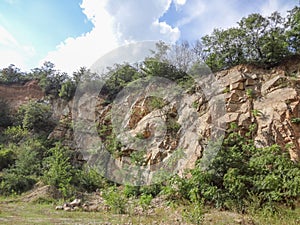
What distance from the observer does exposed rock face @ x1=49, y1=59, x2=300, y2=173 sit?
25.5 ft

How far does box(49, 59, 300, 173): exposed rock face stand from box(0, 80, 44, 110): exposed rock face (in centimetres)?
951

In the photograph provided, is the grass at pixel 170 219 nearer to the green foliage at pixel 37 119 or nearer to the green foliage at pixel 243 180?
the green foliage at pixel 243 180

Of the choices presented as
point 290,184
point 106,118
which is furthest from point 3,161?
point 290,184

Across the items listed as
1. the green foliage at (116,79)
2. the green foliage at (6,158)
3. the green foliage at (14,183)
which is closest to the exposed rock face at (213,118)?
the green foliage at (116,79)

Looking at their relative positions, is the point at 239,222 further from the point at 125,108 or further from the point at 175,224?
the point at 125,108

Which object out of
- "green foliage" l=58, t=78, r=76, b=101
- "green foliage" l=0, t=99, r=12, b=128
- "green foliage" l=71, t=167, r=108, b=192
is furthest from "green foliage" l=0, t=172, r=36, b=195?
"green foliage" l=0, t=99, r=12, b=128

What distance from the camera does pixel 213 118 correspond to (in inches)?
348

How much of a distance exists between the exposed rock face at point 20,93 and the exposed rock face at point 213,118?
31.2 feet

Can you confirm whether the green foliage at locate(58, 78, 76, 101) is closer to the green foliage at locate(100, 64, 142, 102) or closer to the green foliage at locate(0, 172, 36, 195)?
the green foliage at locate(100, 64, 142, 102)

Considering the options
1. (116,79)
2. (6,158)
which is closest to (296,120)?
(116,79)

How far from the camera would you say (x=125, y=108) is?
1287 centimetres

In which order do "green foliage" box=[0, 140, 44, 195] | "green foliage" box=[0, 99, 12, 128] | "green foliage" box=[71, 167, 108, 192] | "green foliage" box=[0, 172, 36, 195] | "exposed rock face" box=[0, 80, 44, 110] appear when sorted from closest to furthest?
"green foliage" box=[0, 172, 36, 195]
"green foliage" box=[0, 140, 44, 195]
"green foliage" box=[71, 167, 108, 192]
"green foliage" box=[0, 99, 12, 128]
"exposed rock face" box=[0, 80, 44, 110]

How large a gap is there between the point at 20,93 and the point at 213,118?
16.0m

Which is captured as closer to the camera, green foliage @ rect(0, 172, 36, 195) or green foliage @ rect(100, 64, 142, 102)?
green foliage @ rect(0, 172, 36, 195)
